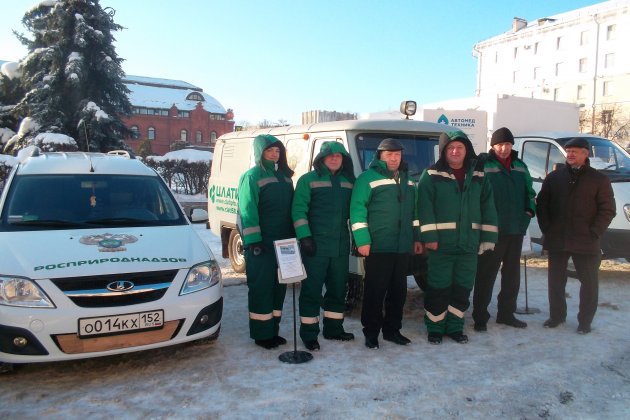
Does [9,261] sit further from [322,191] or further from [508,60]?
[508,60]

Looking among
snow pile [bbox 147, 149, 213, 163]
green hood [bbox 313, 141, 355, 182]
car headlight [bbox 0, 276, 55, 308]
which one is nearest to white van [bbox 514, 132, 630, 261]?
green hood [bbox 313, 141, 355, 182]

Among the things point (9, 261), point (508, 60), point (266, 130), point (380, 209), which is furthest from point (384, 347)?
point (508, 60)

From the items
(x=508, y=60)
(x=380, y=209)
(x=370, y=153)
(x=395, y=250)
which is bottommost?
(x=395, y=250)

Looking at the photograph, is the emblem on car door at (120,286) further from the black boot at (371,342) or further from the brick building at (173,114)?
the brick building at (173,114)

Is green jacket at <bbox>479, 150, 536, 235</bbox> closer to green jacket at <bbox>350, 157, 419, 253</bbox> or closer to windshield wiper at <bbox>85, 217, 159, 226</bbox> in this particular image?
green jacket at <bbox>350, 157, 419, 253</bbox>

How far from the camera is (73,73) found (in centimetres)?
1805

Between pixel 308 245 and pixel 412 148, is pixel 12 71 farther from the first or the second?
pixel 308 245

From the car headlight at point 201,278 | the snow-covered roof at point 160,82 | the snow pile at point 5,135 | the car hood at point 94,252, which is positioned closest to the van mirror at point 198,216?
the car hood at point 94,252

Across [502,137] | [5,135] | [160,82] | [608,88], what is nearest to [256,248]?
[502,137]

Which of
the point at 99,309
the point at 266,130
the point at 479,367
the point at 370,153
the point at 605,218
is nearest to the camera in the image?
the point at 99,309

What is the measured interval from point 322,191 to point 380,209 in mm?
Result: 528

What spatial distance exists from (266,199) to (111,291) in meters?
1.47

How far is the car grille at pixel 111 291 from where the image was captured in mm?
3521

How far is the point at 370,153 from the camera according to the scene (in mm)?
5383
